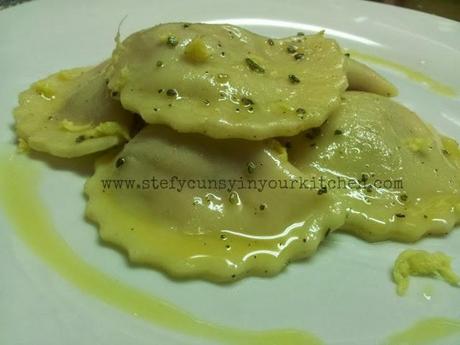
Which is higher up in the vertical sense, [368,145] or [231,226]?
[368,145]

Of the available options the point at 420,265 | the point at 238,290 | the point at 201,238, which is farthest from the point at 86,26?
the point at 420,265

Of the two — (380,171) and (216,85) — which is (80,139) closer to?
(216,85)

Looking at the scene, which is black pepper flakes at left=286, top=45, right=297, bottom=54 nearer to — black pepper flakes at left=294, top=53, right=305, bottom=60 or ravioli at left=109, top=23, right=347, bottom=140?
black pepper flakes at left=294, top=53, right=305, bottom=60

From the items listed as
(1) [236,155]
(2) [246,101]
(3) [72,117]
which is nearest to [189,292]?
(1) [236,155]

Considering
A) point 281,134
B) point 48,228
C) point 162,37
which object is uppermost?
point 162,37

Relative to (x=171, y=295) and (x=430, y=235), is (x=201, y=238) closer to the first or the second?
(x=171, y=295)

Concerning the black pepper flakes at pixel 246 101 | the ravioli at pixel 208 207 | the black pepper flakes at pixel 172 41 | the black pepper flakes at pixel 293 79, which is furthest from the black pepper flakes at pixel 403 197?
the black pepper flakes at pixel 172 41

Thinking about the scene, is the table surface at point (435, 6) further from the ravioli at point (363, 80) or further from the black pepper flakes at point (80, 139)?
the black pepper flakes at point (80, 139)
